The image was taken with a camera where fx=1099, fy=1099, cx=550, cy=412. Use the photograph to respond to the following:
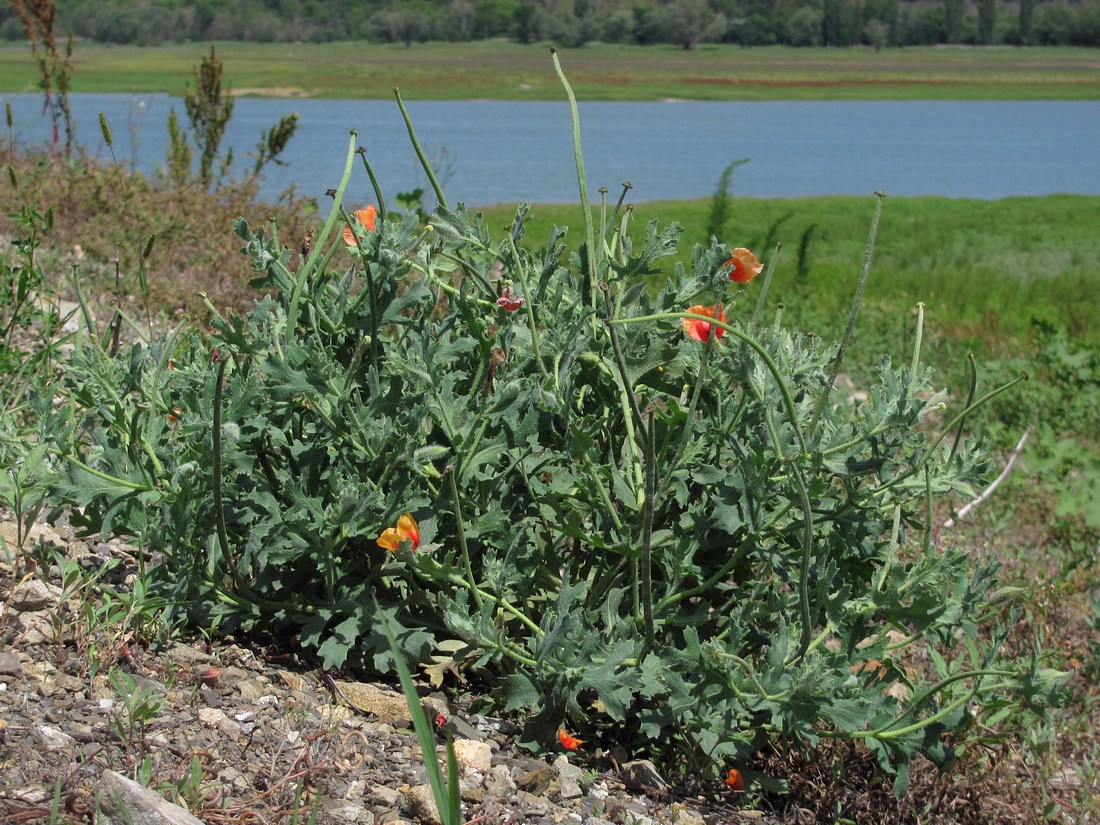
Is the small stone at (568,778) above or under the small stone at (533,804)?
under

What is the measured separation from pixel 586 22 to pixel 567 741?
80.4 m

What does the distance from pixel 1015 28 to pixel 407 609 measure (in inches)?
4124

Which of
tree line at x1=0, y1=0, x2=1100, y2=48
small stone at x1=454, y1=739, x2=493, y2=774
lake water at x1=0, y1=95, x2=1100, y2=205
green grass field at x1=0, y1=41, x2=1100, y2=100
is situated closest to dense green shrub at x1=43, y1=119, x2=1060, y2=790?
small stone at x1=454, y1=739, x2=493, y2=774

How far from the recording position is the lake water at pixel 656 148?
1575 centimetres

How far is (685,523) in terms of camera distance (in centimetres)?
211

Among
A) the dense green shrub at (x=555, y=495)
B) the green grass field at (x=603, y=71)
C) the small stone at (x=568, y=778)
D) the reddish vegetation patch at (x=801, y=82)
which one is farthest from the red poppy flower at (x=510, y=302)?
the reddish vegetation patch at (x=801, y=82)

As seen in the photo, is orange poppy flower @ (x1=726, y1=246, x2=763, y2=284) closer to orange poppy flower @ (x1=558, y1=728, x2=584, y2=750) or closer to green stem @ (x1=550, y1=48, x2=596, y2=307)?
green stem @ (x1=550, y1=48, x2=596, y2=307)

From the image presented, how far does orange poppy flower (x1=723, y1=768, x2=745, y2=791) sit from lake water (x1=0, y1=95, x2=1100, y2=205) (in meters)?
7.68

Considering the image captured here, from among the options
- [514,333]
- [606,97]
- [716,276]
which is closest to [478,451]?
[514,333]

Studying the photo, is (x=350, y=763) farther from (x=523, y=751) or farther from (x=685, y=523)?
(x=685, y=523)

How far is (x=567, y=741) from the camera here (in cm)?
209

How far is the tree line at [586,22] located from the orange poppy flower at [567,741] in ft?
246

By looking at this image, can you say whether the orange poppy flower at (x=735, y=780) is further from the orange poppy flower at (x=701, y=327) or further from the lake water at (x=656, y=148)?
the lake water at (x=656, y=148)

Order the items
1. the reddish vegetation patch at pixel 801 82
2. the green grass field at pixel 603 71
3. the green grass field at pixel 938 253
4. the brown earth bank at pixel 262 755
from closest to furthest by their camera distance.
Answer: the brown earth bank at pixel 262 755
the green grass field at pixel 938 253
the green grass field at pixel 603 71
the reddish vegetation patch at pixel 801 82
